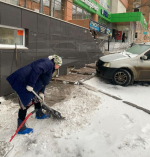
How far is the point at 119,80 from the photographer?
239 inches

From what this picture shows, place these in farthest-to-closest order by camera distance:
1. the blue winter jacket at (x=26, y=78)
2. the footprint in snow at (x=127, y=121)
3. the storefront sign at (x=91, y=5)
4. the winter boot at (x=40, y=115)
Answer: the storefront sign at (x=91, y=5), the winter boot at (x=40, y=115), the footprint in snow at (x=127, y=121), the blue winter jacket at (x=26, y=78)

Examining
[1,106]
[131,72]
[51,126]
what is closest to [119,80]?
[131,72]

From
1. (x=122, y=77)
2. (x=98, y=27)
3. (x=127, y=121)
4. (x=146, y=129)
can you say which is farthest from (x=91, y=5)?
(x=146, y=129)

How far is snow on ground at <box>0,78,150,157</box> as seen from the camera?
8.38ft

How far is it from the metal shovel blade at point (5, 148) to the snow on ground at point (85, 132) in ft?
A: 0.23

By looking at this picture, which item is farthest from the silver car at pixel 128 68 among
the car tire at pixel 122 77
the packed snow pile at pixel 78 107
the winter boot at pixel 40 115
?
the winter boot at pixel 40 115

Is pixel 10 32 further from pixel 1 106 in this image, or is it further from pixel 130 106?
pixel 130 106

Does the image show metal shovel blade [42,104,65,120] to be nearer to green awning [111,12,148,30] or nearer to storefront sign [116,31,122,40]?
green awning [111,12,148,30]

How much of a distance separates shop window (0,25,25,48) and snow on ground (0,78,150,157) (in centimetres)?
184

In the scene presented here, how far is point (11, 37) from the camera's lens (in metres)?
4.98

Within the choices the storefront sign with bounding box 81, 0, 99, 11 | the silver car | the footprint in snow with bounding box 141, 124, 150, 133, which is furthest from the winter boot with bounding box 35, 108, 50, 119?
the storefront sign with bounding box 81, 0, 99, 11

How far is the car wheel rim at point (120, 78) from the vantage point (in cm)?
602

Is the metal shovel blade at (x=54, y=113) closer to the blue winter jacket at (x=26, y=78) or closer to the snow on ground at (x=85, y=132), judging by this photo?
the snow on ground at (x=85, y=132)

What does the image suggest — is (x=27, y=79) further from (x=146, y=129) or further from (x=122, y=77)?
(x=122, y=77)
